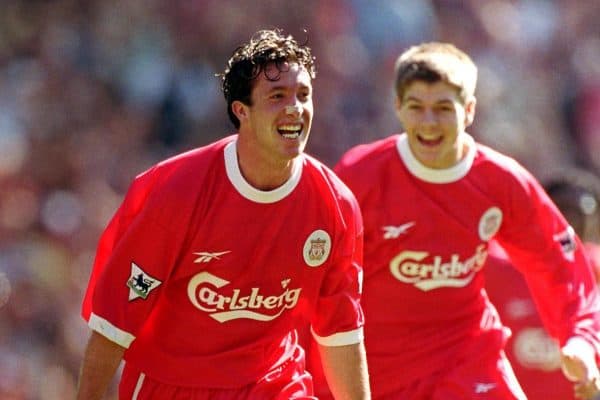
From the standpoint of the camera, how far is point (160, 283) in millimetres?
5035

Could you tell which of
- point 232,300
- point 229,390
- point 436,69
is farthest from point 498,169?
point 229,390

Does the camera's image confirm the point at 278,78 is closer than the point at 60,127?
Yes

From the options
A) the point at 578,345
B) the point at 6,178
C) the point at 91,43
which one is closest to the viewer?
the point at 578,345

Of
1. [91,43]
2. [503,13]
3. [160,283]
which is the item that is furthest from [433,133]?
[503,13]

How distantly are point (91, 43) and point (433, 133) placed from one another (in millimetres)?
4914

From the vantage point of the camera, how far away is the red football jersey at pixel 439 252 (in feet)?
19.6

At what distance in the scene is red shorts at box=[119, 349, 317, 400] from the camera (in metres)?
5.21

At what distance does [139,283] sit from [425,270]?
141 centimetres

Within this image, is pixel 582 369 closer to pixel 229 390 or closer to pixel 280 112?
pixel 229 390

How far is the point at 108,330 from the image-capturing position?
5004 millimetres

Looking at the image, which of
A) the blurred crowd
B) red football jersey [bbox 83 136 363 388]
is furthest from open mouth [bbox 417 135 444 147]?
the blurred crowd

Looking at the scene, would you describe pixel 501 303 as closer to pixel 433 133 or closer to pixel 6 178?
pixel 433 133

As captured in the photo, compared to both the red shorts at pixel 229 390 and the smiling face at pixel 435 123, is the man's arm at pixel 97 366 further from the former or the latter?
the smiling face at pixel 435 123

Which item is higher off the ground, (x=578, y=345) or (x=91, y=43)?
(x=91, y=43)
